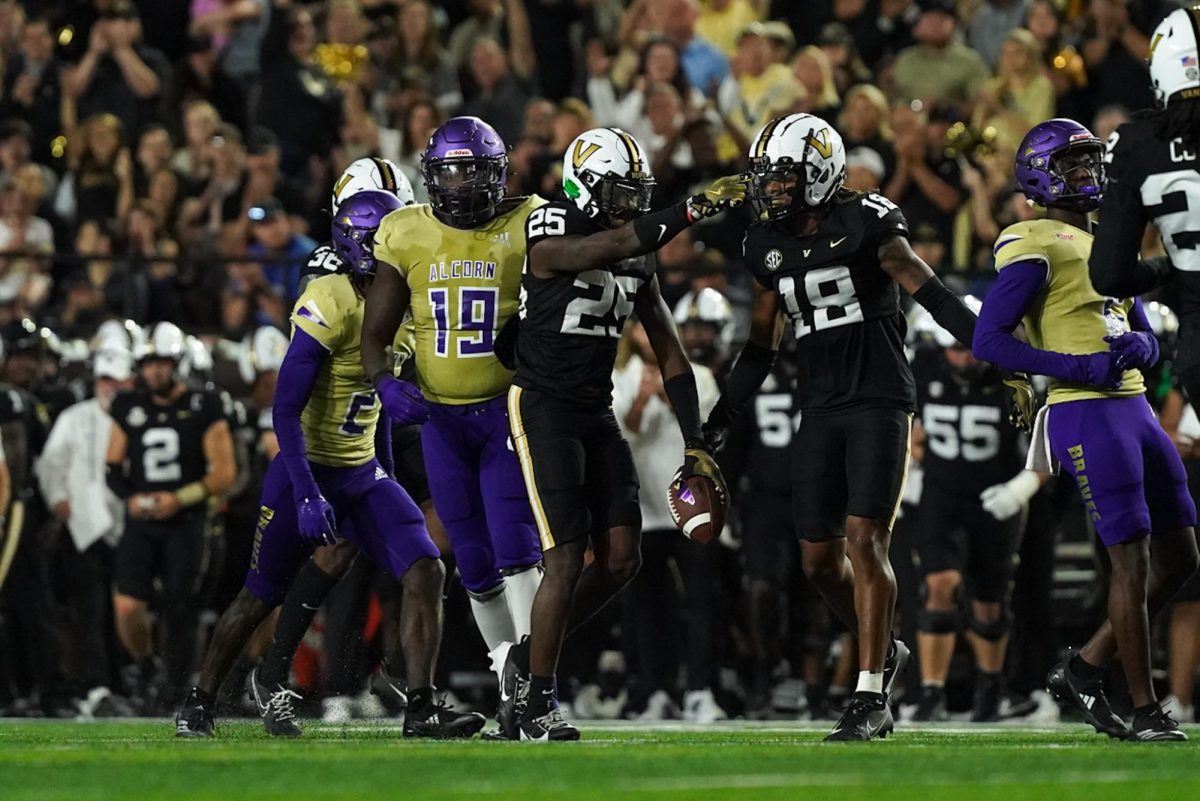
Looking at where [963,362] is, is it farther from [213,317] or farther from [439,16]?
[439,16]

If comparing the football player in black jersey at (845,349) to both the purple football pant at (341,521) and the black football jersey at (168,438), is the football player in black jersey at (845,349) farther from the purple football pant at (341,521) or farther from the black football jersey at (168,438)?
the black football jersey at (168,438)

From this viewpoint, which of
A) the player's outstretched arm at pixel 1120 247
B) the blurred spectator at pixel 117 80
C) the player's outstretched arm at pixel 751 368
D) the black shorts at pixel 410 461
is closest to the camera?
the player's outstretched arm at pixel 1120 247

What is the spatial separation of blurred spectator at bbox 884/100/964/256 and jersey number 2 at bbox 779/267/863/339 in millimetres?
5019

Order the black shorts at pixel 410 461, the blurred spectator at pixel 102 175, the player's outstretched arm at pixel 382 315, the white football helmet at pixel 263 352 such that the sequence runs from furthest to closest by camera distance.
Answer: the blurred spectator at pixel 102 175 < the white football helmet at pixel 263 352 < the black shorts at pixel 410 461 < the player's outstretched arm at pixel 382 315

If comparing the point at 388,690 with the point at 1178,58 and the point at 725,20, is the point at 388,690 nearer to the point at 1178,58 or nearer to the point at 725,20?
the point at 1178,58

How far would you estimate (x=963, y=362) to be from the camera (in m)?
11.6

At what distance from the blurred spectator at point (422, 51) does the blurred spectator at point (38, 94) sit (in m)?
2.52

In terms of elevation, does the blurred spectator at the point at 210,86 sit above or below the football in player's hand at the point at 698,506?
above

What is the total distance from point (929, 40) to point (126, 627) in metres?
6.20

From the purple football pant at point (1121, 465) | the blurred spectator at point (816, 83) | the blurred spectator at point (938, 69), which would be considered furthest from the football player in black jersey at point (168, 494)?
the purple football pant at point (1121, 465)

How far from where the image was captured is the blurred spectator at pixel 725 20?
15156mm

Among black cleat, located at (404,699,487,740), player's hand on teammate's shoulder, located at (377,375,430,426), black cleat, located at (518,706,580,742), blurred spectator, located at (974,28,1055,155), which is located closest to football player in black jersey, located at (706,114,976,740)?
black cleat, located at (518,706,580,742)

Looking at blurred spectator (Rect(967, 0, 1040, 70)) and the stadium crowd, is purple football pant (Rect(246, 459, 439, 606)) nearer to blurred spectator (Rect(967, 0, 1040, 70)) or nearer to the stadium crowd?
the stadium crowd

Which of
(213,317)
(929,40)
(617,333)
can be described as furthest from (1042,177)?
(213,317)
